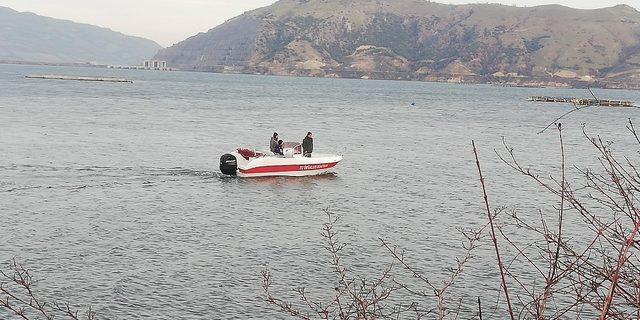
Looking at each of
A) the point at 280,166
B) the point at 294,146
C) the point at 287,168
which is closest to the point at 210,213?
the point at 280,166

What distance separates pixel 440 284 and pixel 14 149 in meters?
37.9

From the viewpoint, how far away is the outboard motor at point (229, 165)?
4388 centimetres

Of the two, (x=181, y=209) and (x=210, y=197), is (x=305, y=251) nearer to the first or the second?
(x=181, y=209)

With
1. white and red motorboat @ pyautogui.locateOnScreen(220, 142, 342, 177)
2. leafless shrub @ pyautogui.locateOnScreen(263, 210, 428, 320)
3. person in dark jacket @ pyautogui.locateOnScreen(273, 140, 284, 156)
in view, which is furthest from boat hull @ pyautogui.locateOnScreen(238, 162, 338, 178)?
leafless shrub @ pyautogui.locateOnScreen(263, 210, 428, 320)

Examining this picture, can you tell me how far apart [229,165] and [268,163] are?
220 cm

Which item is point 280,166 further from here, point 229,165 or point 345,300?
point 345,300

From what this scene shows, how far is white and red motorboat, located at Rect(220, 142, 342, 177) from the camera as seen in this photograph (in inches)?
1731

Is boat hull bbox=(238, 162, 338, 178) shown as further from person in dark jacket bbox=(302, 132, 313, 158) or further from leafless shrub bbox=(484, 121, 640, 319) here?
leafless shrub bbox=(484, 121, 640, 319)

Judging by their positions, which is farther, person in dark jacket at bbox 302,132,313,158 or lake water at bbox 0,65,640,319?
person in dark jacket at bbox 302,132,313,158

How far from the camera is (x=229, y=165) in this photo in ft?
144

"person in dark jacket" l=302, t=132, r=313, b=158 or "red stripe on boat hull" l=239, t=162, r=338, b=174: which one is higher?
"person in dark jacket" l=302, t=132, r=313, b=158

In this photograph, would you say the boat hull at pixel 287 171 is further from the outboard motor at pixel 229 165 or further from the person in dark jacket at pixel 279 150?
the person in dark jacket at pixel 279 150

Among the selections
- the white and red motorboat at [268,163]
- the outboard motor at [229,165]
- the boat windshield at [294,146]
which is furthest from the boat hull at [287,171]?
the boat windshield at [294,146]

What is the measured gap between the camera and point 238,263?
2597cm
